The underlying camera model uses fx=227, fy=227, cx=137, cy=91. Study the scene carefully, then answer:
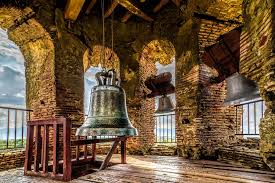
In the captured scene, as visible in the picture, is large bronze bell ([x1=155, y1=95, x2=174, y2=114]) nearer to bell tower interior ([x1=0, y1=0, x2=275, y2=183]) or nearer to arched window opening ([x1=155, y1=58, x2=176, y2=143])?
bell tower interior ([x1=0, y1=0, x2=275, y2=183])

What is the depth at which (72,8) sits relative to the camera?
20.4ft

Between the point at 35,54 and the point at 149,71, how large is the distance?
3.92 metres

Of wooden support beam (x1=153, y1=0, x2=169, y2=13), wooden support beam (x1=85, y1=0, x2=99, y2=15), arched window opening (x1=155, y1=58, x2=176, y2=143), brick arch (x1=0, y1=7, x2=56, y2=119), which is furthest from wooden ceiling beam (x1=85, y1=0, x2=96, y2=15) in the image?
arched window opening (x1=155, y1=58, x2=176, y2=143)

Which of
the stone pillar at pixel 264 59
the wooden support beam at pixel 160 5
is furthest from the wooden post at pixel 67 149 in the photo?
the wooden support beam at pixel 160 5

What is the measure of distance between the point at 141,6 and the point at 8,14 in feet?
13.0

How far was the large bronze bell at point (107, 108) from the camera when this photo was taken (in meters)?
2.88

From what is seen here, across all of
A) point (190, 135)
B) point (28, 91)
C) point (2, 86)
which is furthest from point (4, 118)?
point (190, 135)

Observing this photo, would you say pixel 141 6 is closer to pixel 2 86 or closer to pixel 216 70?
pixel 216 70

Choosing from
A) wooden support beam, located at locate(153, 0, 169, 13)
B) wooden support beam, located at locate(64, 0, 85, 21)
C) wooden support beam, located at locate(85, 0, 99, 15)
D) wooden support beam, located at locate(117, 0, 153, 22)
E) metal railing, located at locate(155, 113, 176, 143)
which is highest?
wooden support beam, located at locate(153, 0, 169, 13)

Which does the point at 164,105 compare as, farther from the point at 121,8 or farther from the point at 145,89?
the point at 121,8

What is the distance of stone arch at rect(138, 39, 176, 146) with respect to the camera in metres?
7.70

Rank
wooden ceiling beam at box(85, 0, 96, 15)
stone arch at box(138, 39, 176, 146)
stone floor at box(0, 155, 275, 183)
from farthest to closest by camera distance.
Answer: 1. stone arch at box(138, 39, 176, 146)
2. wooden ceiling beam at box(85, 0, 96, 15)
3. stone floor at box(0, 155, 275, 183)

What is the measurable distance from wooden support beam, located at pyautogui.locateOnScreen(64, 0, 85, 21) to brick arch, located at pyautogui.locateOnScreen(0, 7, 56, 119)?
0.84 metres

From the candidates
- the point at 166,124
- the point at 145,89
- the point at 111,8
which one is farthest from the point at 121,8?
the point at 166,124
